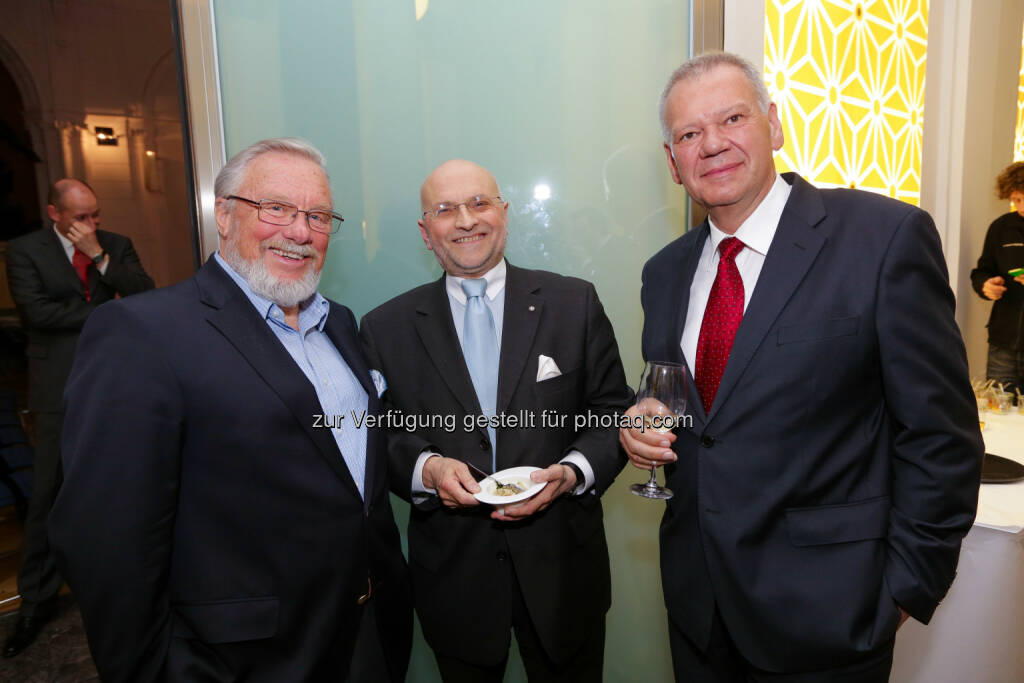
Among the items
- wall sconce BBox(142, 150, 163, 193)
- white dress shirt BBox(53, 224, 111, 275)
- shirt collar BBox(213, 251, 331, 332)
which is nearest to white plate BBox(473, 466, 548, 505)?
shirt collar BBox(213, 251, 331, 332)

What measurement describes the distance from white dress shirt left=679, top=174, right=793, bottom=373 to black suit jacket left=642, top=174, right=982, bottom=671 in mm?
74

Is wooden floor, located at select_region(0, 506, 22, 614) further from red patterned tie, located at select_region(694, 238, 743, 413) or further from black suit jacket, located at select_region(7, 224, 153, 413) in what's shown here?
red patterned tie, located at select_region(694, 238, 743, 413)

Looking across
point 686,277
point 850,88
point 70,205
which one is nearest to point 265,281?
point 686,277

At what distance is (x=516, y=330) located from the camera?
6.48 ft

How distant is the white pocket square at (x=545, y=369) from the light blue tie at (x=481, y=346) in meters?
0.16

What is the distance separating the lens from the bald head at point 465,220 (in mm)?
2012

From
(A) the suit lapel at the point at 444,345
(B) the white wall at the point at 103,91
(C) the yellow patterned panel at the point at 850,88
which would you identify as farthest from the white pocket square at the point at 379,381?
(B) the white wall at the point at 103,91

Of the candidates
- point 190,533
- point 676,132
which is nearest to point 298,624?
point 190,533

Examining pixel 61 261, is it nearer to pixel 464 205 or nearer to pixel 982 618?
pixel 464 205

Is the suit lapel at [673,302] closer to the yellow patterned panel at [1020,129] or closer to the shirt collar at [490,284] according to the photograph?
the shirt collar at [490,284]

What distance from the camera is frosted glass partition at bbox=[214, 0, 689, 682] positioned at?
97.0 inches

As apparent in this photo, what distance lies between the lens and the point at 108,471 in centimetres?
121

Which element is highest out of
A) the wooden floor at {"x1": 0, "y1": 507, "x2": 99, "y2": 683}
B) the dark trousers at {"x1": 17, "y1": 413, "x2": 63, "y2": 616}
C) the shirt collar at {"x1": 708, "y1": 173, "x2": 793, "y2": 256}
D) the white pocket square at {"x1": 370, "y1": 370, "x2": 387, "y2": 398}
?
the shirt collar at {"x1": 708, "y1": 173, "x2": 793, "y2": 256}

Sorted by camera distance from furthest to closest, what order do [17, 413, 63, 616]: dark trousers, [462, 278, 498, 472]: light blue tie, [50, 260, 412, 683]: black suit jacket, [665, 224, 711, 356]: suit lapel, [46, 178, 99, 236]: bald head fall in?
1. [46, 178, 99, 236]: bald head
2. [17, 413, 63, 616]: dark trousers
3. [462, 278, 498, 472]: light blue tie
4. [665, 224, 711, 356]: suit lapel
5. [50, 260, 412, 683]: black suit jacket
